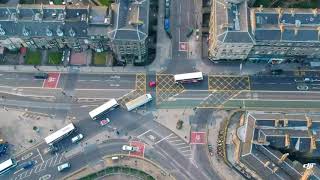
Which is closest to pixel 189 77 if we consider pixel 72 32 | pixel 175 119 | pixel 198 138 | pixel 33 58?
pixel 175 119

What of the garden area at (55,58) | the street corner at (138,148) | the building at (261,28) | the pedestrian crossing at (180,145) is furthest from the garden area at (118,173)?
the building at (261,28)

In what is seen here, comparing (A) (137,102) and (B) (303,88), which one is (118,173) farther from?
(B) (303,88)

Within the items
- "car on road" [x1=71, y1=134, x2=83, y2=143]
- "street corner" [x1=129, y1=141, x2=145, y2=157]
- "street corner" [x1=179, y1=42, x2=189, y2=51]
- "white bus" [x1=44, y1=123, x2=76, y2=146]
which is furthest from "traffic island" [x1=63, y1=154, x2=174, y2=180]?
"street corner" [x1=179, y1=42, x2=189, y2=51]

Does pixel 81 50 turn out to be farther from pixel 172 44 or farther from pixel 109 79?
pixel 172 44

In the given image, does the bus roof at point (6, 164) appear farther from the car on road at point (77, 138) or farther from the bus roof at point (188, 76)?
the bus roof at point (188, 76)

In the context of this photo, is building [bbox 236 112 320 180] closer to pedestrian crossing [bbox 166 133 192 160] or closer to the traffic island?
pedestrian crossing [bbox 166 133 192 160]

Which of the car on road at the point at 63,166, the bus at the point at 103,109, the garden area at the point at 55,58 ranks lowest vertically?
the car on road at the point at 63,166
